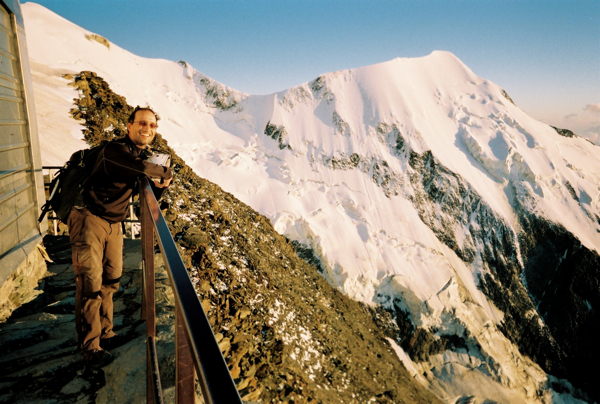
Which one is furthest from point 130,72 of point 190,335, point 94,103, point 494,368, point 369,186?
point 494,368

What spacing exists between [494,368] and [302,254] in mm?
26380

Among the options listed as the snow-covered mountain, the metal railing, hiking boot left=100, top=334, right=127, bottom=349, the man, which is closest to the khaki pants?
the man

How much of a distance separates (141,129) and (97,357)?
213 cm

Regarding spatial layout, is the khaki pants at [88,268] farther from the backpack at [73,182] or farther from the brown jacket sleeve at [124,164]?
the brown jacket sleeve at [124,164]

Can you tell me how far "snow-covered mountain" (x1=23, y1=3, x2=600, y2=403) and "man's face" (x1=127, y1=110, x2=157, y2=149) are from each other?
2361 centimetres

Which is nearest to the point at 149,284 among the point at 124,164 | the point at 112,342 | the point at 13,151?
the point at 124,164

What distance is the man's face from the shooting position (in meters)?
2.51

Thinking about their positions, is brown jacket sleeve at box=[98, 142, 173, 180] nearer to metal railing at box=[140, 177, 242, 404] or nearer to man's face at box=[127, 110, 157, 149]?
man's face at box=[127, 110, 157, 149]

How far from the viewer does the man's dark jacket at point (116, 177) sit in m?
2.13

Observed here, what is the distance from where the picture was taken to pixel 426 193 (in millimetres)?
48719

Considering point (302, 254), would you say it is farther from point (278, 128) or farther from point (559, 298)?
point (559, 298)

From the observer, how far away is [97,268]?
2.54 meters

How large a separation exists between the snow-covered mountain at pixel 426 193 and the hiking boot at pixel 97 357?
24.2m

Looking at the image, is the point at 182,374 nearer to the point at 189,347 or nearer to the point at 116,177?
the point at 189,347
